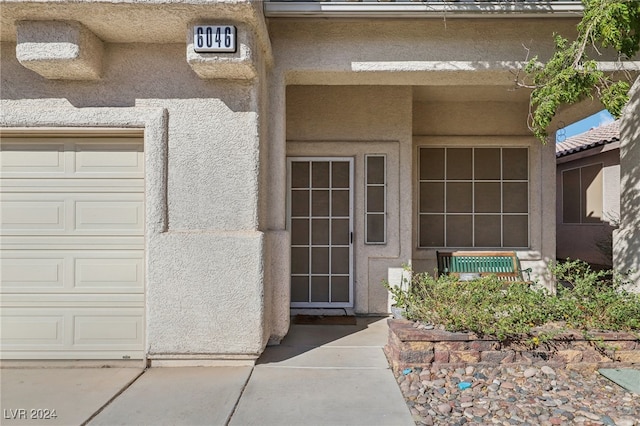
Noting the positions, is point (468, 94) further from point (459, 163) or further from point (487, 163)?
point (487, 163)

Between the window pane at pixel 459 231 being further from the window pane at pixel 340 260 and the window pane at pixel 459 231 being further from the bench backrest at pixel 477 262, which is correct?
the window pane at pixel 340 260

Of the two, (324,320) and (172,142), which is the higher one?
(172,142)

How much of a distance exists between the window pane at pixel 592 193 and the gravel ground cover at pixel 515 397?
29.3 feet

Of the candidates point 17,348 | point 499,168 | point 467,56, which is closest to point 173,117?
point 17,348

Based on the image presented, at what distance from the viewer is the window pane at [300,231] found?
258 inches

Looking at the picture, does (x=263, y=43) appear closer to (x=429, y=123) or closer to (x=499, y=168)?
(x=429, y=123)

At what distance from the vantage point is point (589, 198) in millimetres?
11344

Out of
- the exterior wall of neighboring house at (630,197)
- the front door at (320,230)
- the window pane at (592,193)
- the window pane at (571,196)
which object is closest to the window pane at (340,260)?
the front door at (320,230)

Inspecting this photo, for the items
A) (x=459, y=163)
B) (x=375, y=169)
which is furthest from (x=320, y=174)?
(x=459, y=163)

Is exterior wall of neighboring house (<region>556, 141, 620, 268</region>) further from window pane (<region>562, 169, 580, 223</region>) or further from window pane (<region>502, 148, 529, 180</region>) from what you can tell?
window pane (<region>502, 148, 529, 180</region>)

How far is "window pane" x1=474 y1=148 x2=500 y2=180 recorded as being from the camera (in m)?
7.18

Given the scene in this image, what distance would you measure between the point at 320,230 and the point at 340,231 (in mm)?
338

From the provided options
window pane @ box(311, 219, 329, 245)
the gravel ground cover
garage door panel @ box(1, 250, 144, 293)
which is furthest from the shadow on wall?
the gravel ground cover

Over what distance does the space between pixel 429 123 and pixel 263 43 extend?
3.91 meters
